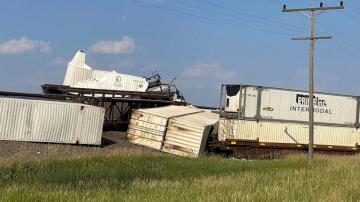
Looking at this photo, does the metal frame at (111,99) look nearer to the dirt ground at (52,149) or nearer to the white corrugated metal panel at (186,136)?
the dirt ground at (52,149)

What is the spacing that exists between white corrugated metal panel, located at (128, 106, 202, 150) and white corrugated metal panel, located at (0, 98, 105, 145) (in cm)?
290

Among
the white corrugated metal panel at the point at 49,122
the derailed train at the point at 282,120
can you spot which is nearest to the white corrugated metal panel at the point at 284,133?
the derailed train at the point at 282,120

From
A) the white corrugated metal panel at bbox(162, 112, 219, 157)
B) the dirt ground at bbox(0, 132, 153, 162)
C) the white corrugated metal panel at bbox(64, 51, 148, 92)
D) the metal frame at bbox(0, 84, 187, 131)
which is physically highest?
the white corrugated metal panel at bbox(64, 51, 148, 92)

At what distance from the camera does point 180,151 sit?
113 ft

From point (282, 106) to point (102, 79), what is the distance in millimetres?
17402

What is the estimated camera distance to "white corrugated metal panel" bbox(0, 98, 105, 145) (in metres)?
30.9

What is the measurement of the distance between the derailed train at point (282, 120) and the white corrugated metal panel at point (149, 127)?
3.52 m

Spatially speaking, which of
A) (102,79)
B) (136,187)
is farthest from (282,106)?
(136,187)

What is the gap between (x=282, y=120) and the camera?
121 feet

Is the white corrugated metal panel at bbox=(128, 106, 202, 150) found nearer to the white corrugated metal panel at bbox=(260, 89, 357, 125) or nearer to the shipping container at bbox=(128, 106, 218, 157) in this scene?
the shipping container at bbox=(128, 106, 218, 157)

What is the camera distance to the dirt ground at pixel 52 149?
27878mm

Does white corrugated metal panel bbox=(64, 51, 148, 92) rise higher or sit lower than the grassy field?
higher

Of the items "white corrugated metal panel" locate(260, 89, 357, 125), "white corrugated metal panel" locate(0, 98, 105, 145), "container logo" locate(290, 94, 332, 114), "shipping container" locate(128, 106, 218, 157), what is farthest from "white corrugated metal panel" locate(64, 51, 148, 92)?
"container logo" locate(290, 94, 332, 114)

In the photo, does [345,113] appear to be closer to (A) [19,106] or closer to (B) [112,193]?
(A) [19,106]
